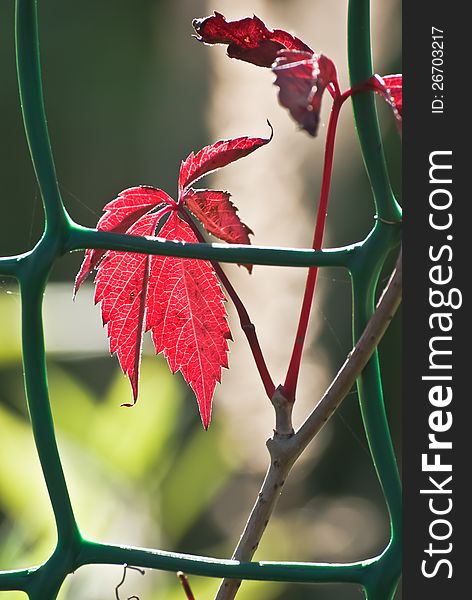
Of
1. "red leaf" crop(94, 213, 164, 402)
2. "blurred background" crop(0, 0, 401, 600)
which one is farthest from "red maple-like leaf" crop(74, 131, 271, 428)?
"blurred background" crop(0, 0, 401, 600)

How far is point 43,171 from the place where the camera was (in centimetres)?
19

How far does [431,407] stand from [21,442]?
0.66 meters

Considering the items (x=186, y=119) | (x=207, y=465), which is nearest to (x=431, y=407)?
(x=207, y=465)

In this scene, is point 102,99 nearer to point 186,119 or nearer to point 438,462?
point 186,119

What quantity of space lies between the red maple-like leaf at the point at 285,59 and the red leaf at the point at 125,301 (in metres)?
0.06

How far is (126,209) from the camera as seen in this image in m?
0.23

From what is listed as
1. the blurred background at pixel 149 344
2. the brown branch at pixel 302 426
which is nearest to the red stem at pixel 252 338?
the brown branch at pixel 302 426

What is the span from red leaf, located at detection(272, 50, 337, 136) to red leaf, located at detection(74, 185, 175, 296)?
7 centimetres

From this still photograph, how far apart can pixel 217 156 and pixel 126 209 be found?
0.10 ft

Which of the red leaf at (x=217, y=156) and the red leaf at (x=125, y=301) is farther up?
the red leaf at (x=217, y=156)

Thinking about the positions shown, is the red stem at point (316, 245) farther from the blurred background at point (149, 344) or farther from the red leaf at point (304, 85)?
the blurred background at point (149, 344)

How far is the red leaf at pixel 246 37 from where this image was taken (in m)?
0.20

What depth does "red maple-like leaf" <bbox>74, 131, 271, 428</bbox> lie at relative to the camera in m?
0.22

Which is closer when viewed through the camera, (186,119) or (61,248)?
(61,248)
